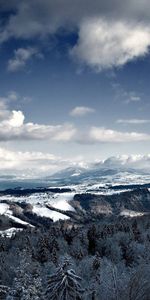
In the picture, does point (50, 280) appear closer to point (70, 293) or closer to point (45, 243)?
point (70, 293)

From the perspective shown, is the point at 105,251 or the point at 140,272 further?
the point at 105,251

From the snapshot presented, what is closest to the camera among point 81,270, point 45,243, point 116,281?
point 116,281

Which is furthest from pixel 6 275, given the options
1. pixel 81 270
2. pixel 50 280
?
pixel 50 280

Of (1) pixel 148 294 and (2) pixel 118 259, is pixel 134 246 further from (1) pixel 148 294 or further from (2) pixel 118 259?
(1) pixel 148 294

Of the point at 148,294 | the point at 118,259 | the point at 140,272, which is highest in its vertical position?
the point at 140,272

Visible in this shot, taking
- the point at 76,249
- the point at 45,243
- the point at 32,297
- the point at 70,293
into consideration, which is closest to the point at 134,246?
the point at 76,249

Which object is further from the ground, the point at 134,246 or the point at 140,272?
the point at 140,272

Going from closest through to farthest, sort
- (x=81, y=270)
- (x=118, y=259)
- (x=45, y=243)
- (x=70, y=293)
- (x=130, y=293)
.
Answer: (x=130, y=293) < (x=70, y=293) < (x=81, y=270) < (x=118, y=259) < (x=45, y=243)

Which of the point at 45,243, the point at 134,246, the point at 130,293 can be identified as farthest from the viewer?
the point at 45,243

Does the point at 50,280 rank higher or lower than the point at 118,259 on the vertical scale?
higher
